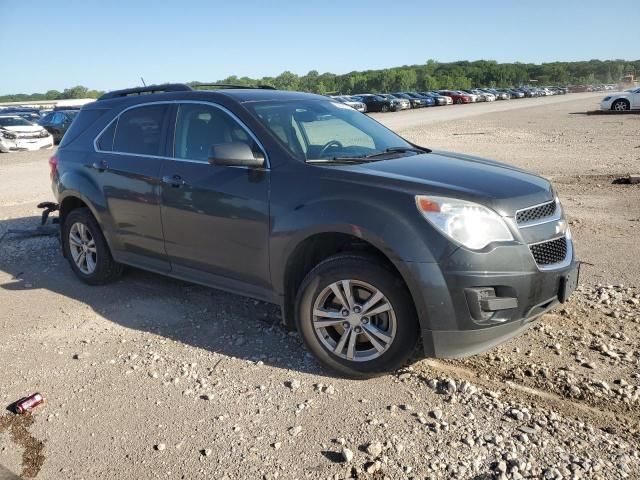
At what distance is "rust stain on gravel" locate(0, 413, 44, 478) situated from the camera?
9.77 feet

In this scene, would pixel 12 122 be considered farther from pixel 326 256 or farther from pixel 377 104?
pixel 377 104

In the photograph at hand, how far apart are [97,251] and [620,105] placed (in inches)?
1356

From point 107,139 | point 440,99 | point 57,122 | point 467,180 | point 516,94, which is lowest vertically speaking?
point 516,94

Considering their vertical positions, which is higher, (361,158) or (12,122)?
(361,158)

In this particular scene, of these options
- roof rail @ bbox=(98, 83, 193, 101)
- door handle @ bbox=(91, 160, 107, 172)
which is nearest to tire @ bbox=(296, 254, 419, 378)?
roof rail @ bbox=(98, 83, 193, 101)

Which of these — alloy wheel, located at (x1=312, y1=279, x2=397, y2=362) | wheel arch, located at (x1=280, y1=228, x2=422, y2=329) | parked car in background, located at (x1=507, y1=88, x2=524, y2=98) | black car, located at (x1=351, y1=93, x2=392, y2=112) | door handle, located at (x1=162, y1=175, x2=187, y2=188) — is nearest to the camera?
wheel arch, located at (x1=280, y1=228, x2=422, y2=329)

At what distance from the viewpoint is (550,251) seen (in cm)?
361

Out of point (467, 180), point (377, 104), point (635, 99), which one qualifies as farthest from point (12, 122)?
point (377, 104)

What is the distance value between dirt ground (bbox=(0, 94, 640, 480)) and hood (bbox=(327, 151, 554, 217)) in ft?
3.71

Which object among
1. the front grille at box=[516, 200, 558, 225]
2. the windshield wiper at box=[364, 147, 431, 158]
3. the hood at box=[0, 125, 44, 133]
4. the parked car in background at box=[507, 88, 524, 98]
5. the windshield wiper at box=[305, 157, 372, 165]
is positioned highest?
the windshield wiper at box=[305, 157, 372, 165]

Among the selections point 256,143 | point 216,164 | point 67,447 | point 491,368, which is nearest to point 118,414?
point 67,447

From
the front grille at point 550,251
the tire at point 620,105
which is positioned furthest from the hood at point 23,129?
the tire at point 620,105

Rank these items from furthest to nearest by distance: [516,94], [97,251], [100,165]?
[516,94], [97,251], [100,165]

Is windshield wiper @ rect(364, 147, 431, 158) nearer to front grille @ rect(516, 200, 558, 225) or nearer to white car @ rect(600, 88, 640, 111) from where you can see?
front grille @ rect(516, 200, 558, 225)
